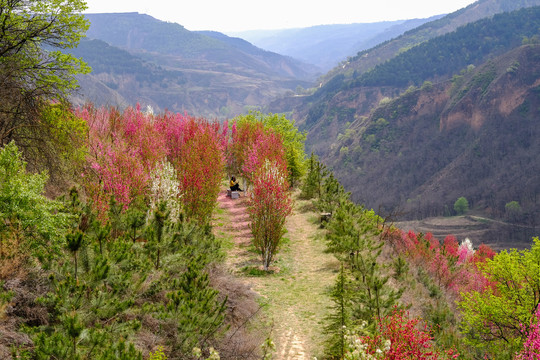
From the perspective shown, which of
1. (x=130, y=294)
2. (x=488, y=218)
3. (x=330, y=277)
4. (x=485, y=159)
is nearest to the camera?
(x=130, y=294)

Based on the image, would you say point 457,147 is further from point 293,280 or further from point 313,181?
point 293,280

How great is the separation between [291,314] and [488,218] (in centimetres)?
11881

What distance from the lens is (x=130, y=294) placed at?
Result: 304 inches

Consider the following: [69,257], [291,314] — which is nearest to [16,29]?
[69,257]

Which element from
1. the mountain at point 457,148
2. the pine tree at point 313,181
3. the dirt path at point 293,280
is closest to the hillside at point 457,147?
the mountain at point 457,148

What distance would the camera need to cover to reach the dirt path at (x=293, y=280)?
9951 millimetres

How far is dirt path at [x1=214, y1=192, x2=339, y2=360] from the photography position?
995 centimetres

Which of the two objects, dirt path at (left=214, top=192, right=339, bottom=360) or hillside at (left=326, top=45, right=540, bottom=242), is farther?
hillside at (left=326, top=45, right=540, bottom=242)

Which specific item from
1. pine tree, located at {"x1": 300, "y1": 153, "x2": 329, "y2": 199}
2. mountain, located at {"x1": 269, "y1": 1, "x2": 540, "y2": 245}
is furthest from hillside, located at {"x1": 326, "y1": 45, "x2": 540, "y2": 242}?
pine tree, located at {"x1": 300, "y1": 153, "x2": 329, "y2": 199}

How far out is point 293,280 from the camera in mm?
14367

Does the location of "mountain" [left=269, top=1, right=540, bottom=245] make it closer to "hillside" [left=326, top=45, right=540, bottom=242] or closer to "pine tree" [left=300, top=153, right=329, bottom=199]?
"hillside" [left=326, top=45, right=540, bottom=242]

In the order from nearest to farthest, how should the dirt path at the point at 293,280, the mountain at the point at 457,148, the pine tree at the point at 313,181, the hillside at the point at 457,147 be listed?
the dirt path at the point at 293,280, the pine tree at the point at 313,181, the mountain at the point at 457,148, the hillside at the point at 457,147

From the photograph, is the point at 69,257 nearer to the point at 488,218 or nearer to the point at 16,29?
the point at 16,29

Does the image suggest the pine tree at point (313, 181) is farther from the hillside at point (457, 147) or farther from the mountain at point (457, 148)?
the hillside at point (457, 147)
